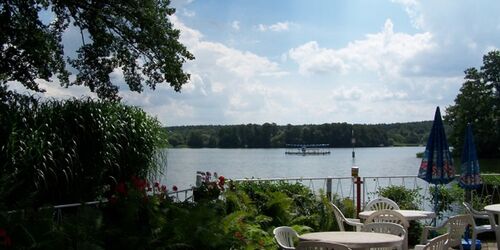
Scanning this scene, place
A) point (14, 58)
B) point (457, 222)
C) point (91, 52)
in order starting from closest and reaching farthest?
1. point (457, 222)
2. point (14, 58)
3. point (91, 52)

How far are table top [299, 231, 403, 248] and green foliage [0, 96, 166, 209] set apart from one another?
2.43 meters

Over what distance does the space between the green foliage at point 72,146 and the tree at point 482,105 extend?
42.8m

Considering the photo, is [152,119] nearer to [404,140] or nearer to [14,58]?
[14,58]

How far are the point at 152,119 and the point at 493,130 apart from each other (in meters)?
44.8

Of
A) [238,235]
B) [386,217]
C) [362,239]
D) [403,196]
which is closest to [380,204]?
[386,217]

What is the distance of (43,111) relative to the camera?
22.6ft

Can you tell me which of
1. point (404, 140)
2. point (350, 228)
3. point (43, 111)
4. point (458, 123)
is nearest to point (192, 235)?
point (43, 111)

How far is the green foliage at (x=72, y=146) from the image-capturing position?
20.8 feet

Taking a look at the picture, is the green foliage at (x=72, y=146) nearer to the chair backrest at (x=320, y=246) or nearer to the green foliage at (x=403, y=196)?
the chair backrest at (x=320, y=246)

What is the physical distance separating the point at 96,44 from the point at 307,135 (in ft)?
148

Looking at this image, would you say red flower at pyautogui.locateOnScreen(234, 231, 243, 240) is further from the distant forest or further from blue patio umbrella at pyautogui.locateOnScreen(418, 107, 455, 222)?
the distant forest

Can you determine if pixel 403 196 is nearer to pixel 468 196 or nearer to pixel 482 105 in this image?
pixel 468 196

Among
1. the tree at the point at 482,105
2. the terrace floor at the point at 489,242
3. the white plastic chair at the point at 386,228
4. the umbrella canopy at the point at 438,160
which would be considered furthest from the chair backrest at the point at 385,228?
the tree at the point at 482,105

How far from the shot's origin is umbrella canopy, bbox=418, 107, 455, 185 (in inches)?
341
